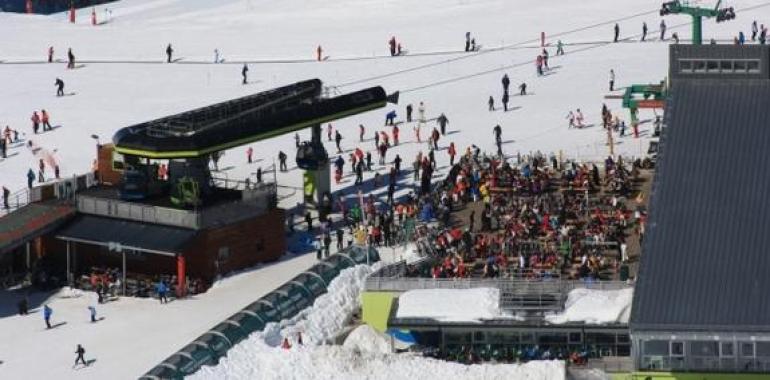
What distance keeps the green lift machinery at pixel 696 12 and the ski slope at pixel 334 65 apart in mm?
528

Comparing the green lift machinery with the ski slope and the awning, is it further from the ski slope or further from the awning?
the awning

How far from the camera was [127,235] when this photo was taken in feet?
257

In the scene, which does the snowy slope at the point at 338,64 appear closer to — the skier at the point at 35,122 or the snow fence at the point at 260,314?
the skier at the point at 35,122

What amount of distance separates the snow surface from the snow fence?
0.43 meters

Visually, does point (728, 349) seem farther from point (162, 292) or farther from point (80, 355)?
point (162, 292)

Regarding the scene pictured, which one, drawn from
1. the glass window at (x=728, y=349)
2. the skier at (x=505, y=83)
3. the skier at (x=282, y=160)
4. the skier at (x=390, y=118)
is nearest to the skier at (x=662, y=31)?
the skier at (x=505, y=83)

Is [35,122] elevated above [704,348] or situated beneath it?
elevated above

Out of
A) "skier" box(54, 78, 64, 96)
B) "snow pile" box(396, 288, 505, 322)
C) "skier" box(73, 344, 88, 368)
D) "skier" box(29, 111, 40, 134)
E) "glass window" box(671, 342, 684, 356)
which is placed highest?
"skier" box(54, 78, 64, 96)

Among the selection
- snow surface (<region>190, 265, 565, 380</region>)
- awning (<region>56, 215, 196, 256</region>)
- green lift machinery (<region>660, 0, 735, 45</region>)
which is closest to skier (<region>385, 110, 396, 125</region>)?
green lift machinery (<region>660, 0, 735, 45</region>)

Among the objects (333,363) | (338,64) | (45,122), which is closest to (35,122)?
(45,122)

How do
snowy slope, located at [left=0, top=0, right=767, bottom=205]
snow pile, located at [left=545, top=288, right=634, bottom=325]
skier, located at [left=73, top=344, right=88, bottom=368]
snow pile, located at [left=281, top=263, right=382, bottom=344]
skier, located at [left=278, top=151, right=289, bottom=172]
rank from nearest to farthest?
snow pile, located at [left=545, top=288, right=634, bottom=325], snow pile, located at [left=281, top=263, right=382, bottom=344], skier, located at [left=73, top=344, right=88, bottom=368], skier, located at [left=278, top=151, right=289, bottom=172], snowy slope, located at [left=0, top=0, right=767, bottom=205]

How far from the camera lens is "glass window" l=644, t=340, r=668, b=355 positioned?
62.4 metres

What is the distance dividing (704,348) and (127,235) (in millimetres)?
22024

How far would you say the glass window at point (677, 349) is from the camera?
2454 inches
